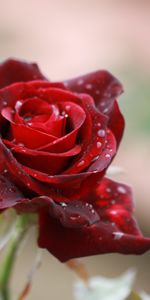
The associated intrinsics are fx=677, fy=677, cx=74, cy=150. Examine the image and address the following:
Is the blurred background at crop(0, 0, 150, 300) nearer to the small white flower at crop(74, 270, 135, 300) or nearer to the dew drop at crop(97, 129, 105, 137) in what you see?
the small white flower at crop(74, 270, 135, 300)

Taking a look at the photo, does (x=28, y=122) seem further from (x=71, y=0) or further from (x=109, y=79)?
(x=71, y=0)

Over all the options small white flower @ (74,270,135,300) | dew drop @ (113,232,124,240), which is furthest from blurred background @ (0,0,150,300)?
dew drop @ (113,232,124,240)

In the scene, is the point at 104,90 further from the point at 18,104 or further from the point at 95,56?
the point at 95,56

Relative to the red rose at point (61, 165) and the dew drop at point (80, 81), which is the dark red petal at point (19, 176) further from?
the dew drop at point (80, 81)

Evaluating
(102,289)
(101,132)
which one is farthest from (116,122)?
(102,289)

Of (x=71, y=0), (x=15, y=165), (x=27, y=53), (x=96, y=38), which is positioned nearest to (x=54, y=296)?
(x=27, y=53)
